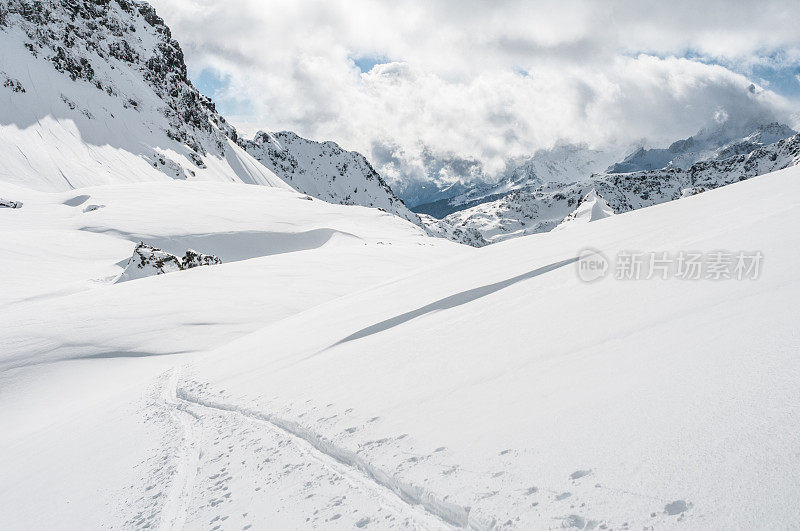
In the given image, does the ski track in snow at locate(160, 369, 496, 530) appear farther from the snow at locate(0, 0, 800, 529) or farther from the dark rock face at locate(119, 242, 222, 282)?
the dark rock face at locate(119, 242, 222, 282)

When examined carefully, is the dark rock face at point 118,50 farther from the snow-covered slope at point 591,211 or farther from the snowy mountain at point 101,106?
the snow-covered slope at point 591,211

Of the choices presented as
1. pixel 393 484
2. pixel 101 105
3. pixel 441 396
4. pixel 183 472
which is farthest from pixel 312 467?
pixel 101 105

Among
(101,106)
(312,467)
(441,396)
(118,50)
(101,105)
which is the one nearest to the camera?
(312,467)

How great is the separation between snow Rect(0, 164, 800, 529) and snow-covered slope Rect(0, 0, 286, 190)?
6380 cm

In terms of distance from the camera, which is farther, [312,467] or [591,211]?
[591,211]

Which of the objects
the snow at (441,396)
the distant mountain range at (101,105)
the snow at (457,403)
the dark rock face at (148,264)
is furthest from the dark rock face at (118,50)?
the snow at (457,403)

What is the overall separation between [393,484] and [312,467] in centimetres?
134

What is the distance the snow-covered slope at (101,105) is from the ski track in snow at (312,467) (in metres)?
68.5

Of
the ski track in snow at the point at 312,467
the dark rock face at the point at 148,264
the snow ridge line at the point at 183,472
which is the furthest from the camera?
the dark rock face at the point at 148,264

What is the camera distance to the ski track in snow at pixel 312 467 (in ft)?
13.0

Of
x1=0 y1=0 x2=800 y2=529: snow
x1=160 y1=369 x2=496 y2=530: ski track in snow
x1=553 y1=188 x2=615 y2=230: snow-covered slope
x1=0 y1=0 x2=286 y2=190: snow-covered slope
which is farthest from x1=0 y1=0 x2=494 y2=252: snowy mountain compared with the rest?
x1=553 y1=188 x2=615 y2=230: snow-covered slope

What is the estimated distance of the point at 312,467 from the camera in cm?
540

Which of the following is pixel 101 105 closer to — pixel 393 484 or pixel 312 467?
pixel 312 467

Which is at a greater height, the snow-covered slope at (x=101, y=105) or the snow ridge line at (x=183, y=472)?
the snow-covered slope at (x=101, y=105)
